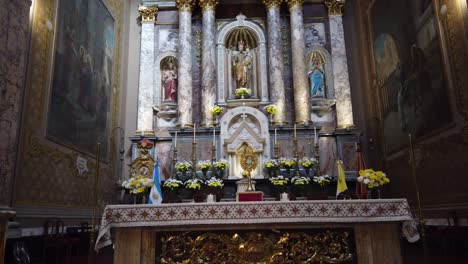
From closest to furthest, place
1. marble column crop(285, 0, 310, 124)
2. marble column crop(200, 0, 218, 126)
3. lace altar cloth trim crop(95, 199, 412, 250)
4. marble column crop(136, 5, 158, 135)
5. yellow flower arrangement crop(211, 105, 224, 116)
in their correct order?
1. lace altar cloth trim crop(95, 199, 412, 250)
2. yellow flower arrangement crop(211, 105, 224, 116)
3. marble column crop(285, 0, 310, 124)
4. marble column crop(200, 0, 218, 126)
5. marble column crop(136, 5, 158, 135)

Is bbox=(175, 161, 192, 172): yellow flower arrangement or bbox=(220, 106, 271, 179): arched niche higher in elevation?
bbox=(220, 106, 271, 179): arched niche

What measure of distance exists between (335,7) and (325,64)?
2022 mm

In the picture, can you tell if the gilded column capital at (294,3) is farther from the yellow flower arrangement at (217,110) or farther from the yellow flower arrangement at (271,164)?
the yellow flower arrangement at (271,164)

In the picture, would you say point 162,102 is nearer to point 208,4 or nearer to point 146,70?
point 146,70

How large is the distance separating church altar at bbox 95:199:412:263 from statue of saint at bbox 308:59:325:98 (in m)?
7.61

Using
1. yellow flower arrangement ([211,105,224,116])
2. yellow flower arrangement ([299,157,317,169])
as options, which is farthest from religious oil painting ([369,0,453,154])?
yellow flower arrangement ([211,105,224,116])

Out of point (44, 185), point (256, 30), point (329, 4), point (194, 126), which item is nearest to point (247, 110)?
point (194, 126)

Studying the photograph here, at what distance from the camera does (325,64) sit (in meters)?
12.9

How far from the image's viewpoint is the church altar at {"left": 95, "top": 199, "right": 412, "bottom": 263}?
5.21m

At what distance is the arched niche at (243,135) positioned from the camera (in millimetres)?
11141

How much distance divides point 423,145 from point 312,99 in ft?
14.5

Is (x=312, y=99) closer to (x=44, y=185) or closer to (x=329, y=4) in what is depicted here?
(x=329, y=4)

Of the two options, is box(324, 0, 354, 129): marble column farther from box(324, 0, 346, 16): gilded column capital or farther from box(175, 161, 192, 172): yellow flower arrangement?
box(175, 161, 192, 172): yellow flower arrangement

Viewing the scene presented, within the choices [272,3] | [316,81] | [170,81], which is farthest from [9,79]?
[272,3]
